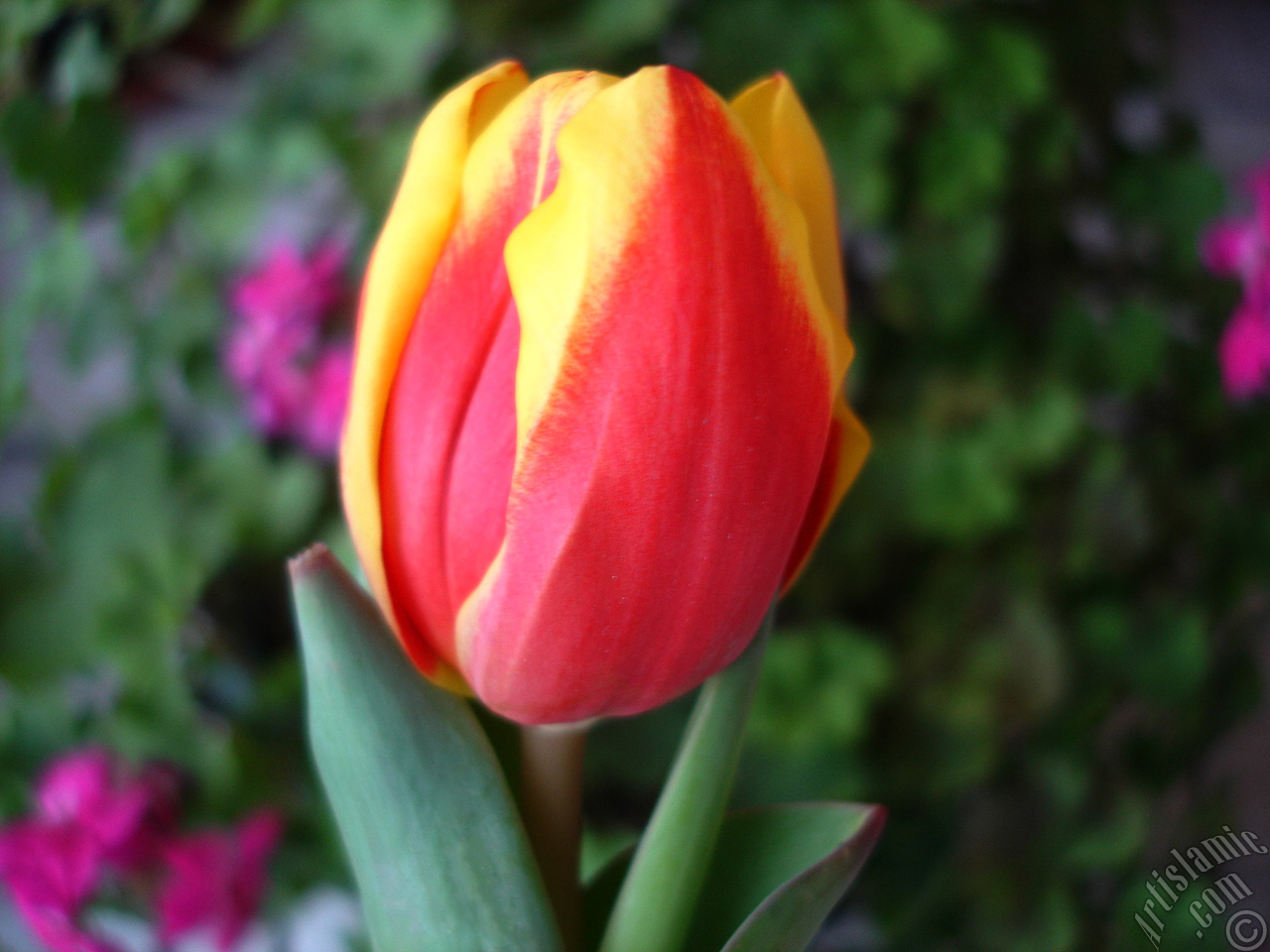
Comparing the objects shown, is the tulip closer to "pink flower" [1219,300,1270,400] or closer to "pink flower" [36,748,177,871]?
"pink flower" [36,748,177,871]

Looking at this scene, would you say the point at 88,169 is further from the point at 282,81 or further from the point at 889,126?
the point at 889,126

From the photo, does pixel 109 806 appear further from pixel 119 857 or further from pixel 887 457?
pixel 887 457

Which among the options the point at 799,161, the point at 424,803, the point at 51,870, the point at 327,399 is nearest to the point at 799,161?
the point at 799,161

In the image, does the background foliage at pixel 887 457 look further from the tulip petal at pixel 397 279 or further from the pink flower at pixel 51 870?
the tulip petal at pixel 397 279

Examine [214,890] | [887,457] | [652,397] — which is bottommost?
[887,457]

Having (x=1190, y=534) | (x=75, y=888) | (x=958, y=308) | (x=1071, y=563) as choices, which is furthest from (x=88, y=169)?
(x=1190, y=534)

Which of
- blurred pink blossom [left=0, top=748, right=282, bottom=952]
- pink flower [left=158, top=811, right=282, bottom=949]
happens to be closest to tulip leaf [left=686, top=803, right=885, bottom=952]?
blurred pink blossom [left=0, top=748, right=282, bottom=952]
